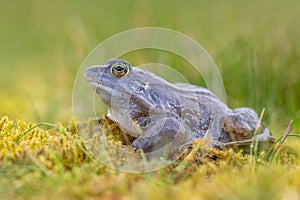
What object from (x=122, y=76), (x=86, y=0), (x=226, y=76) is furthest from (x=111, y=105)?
(x=86, y=0)

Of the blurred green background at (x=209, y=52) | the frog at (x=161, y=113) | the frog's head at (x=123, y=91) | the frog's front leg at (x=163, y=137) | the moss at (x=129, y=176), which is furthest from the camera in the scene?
the blurred green background at (x=209, y=52)

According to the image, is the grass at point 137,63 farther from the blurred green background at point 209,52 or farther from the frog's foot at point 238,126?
the frog's foot at point 238,126

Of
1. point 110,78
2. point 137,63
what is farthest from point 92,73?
point 137,63

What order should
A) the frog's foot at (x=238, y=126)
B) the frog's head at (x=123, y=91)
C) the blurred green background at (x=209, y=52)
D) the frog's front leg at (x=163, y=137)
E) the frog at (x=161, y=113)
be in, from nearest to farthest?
the frog's front leg at (x=163, y=137) → the frog at (x=161, y=113) → the frog's head at (x=123, y=91) → the frog's foot at (x=238, y=126) → the blurred green background at (x=209, y=52)

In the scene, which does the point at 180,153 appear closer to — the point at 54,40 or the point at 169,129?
the point at 169,129

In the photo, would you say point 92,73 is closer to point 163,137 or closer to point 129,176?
point 163,137

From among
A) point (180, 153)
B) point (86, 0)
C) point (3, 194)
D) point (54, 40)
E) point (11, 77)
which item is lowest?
point (180, 153)

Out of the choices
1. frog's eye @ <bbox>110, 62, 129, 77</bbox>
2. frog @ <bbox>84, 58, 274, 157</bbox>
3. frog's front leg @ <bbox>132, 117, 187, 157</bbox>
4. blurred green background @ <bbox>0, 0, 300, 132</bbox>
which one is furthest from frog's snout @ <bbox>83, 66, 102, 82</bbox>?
blurred green background @ <bbox>0, 0, 300, 132</bbox>

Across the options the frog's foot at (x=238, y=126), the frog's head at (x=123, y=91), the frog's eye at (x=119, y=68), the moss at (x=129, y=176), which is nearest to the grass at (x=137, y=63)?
the moss at (x=129, y=176)
